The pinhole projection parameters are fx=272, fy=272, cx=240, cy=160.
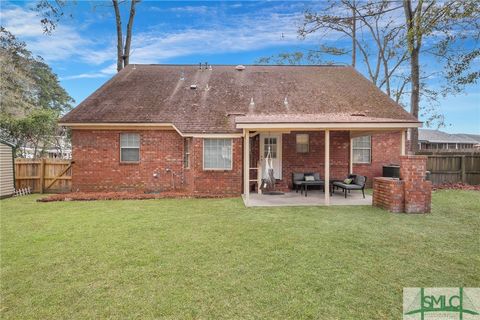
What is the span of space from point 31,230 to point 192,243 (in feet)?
12.8

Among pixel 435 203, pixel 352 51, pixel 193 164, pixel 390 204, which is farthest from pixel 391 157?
pixel 352 51

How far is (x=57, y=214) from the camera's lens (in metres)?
7.77

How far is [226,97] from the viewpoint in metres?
13.6

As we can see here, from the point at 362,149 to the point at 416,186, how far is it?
5815 mm

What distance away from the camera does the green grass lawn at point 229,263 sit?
308cm

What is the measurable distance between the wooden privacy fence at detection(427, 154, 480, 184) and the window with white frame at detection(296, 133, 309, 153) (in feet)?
23.7

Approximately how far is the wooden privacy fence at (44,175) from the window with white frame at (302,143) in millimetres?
10203

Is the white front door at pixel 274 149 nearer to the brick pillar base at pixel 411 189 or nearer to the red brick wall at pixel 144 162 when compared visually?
the red brick wall at pixel 144 162

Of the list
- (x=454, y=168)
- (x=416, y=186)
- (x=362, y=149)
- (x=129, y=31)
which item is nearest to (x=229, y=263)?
(x=416, y=186)

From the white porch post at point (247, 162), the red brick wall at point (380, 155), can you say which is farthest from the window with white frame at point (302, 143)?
the white porch post at point (247, 162)

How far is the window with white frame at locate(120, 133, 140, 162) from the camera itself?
39.5ft

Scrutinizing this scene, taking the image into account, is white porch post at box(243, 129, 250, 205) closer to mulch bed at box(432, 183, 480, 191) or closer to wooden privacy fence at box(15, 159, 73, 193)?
wooden privacy fence at box(15, 159, 73, 193)

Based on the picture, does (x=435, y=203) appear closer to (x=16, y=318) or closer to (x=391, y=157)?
(x=391, y=157)

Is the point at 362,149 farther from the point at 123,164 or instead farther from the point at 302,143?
the point at 123,164
